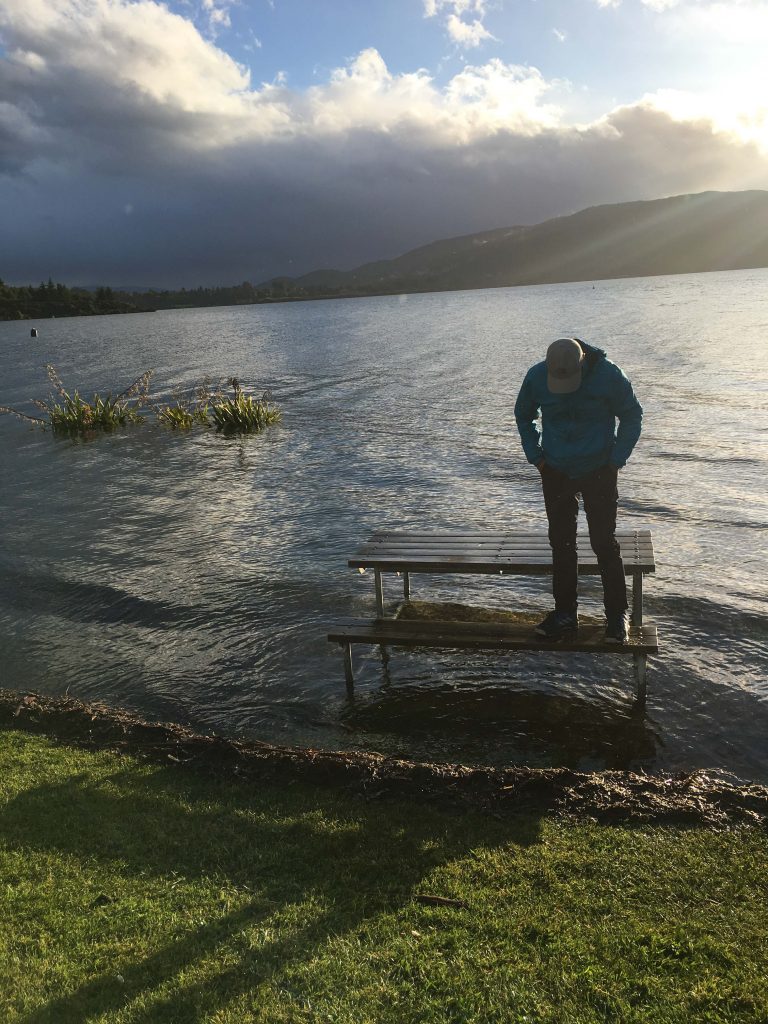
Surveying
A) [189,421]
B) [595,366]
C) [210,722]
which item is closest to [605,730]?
[595,366]

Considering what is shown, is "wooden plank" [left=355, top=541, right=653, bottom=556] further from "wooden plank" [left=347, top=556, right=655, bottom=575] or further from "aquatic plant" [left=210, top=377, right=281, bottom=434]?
"aquatic plant" [left=210, top=377, right=281, bottom=434]

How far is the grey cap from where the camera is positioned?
5785mm

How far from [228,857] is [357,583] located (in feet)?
20.6

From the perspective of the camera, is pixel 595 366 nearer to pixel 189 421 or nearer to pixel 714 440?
pixel 714 440

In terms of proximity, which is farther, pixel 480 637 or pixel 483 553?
pixel 483 553

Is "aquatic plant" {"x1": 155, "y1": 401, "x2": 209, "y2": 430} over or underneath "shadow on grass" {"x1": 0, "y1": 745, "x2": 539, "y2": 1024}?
over

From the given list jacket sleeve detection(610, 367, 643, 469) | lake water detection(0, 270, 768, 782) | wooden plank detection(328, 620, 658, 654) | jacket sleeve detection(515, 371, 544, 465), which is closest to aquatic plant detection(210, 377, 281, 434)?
lake water detection(0, 270, 768, 782)

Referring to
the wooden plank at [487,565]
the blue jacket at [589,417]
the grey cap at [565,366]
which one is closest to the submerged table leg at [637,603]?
the wooden plank at [487,565]

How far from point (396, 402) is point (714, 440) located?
1386 cm

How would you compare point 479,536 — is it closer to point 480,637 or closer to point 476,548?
point 476,548

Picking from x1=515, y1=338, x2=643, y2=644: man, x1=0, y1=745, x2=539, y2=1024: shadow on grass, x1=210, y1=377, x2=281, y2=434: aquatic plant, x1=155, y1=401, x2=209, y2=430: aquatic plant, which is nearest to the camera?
x1=0, y1=745, x2=539, y2=1024: shadow on grass

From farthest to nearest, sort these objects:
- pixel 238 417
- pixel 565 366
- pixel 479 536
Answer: pixel 238 417
pixel 479 536
pixel 565 366

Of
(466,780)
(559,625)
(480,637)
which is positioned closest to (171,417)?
(480,637)

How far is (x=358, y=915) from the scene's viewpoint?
4.04 meters
